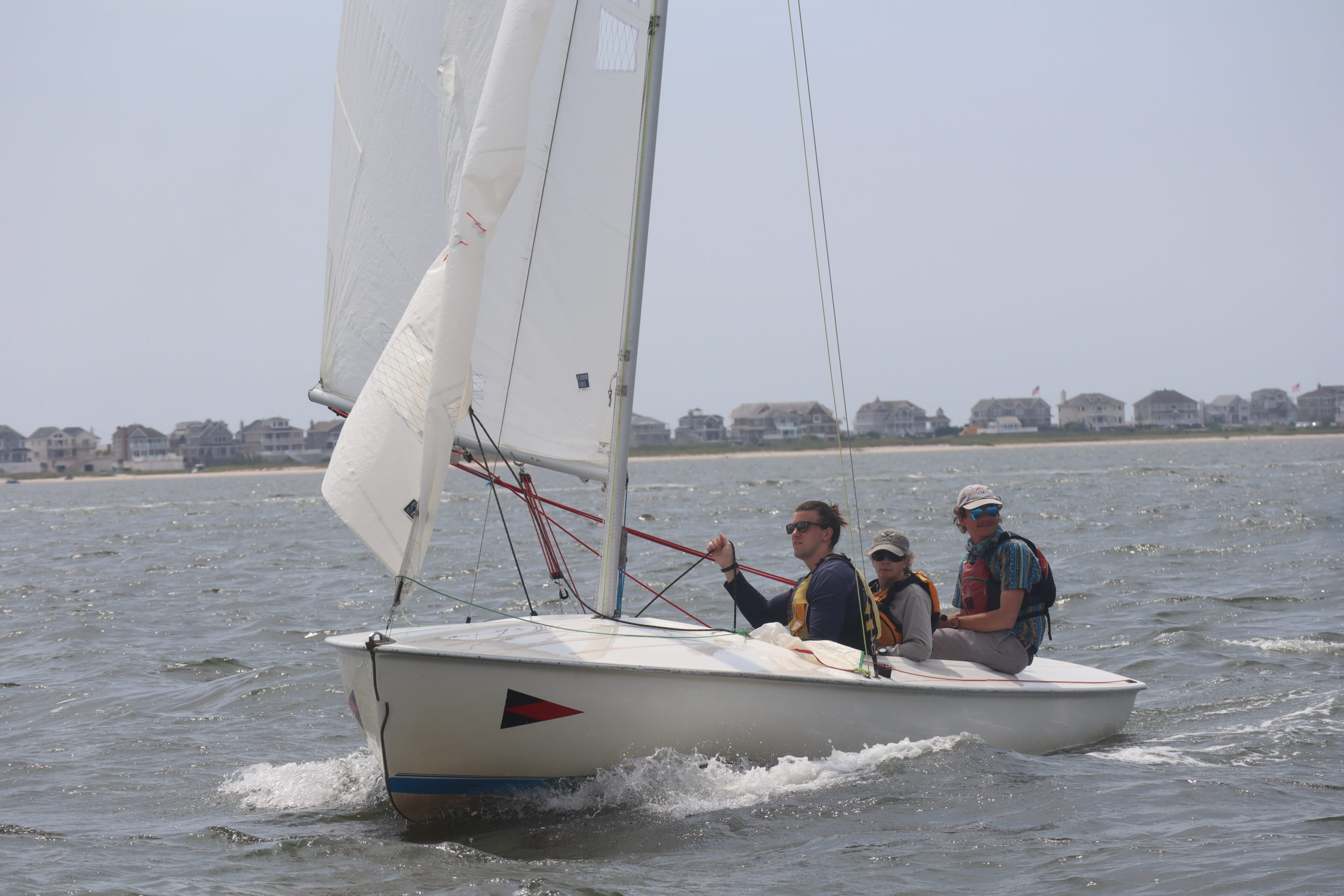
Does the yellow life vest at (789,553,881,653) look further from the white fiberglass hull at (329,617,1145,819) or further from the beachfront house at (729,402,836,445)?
the beachfront house at (729,402,836,445)

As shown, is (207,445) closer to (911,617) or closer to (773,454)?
(773,454)

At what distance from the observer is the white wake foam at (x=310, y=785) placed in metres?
5.56

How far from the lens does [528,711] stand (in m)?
4.76

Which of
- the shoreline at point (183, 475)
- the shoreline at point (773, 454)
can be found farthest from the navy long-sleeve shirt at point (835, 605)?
the shoreline at point (183, 475)

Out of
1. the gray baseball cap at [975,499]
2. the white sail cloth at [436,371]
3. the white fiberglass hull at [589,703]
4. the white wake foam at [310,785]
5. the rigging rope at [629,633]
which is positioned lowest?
the white wake foam at [310,785]

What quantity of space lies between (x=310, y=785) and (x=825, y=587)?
2.76 m

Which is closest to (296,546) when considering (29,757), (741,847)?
(29,757)

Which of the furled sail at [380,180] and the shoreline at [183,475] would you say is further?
the shoreline at [183,475]

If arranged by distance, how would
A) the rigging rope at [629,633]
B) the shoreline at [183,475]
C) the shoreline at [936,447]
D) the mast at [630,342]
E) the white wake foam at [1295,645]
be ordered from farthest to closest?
the shoreline at [936,447], the shoreline at [183,475], the white wake foam at [1295,645], the mast at [630,342], the rigging rope at [629,633]

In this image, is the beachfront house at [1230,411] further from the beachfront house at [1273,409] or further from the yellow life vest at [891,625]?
the yellow life vest at [891,625]

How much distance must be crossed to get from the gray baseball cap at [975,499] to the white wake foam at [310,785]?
3.15 m

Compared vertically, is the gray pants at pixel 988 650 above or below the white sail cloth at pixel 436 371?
below

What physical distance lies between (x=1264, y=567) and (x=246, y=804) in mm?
11907

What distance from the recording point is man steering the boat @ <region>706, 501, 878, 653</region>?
5555 millimetres
